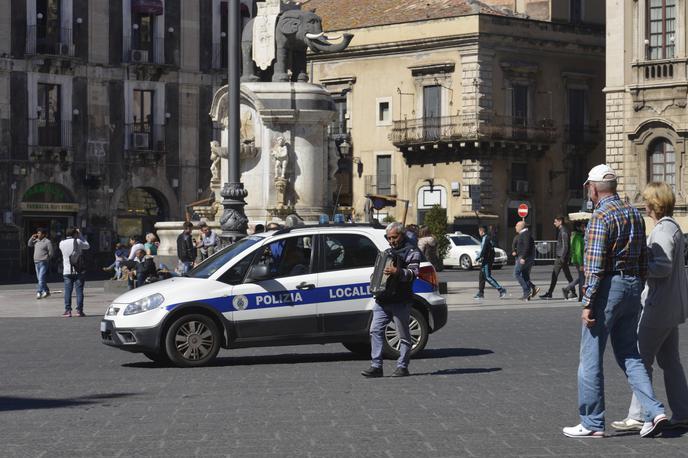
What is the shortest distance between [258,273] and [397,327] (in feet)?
7.24

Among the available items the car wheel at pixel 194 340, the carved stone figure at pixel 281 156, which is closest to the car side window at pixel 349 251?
the car wheel at pixel 194 340

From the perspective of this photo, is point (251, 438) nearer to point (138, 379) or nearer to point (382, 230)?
point (138, 379)

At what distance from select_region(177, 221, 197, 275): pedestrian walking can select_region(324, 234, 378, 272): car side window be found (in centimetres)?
1256

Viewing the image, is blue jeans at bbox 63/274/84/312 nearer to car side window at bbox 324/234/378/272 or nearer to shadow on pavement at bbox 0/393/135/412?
car side window at bbox 324/234/378/272

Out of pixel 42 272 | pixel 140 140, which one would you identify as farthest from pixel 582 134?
pixel 42 272

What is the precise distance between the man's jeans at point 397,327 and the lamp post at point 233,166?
889 cm

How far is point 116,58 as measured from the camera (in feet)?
201

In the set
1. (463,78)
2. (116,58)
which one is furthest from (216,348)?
(463,78)

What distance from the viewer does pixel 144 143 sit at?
202 feet

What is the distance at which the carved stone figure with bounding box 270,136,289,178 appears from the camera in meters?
32.9

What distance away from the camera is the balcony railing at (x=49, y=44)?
2295 inches

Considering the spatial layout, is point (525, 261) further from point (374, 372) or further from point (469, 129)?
point (469, 129)

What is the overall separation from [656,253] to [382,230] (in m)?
7.22

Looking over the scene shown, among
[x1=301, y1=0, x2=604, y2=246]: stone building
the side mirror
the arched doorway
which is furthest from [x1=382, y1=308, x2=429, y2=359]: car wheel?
[x1=301, y1=0, x2=604, y2=246]: stone building
